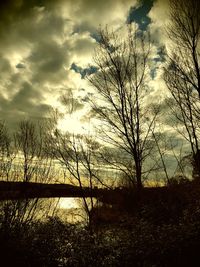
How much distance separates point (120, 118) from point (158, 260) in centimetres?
638

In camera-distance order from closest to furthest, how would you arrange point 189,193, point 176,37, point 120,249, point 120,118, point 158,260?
point 158,260, point 120,249, point 176,37, point 120,118, point 189,193

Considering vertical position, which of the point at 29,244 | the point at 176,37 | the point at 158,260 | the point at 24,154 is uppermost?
the point at 176,37

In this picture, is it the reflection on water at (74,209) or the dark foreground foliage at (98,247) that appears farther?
the reflection on water at (74,209)

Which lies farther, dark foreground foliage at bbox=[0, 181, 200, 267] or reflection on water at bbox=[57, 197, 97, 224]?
reflection on water at bbox=[57, 197, 97, 224]

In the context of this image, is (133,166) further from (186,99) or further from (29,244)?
(29,244)

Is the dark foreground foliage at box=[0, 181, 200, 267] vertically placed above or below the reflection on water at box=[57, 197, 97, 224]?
below

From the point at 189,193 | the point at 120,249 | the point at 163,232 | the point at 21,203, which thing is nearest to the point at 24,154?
the point at 21,203

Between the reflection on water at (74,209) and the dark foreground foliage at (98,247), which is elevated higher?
the reflection on water at (74,209)

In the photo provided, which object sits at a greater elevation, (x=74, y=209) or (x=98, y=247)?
(x=74, y=209)

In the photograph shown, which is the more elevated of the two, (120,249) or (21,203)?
(21,203)

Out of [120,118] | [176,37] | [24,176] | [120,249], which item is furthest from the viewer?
[120,118]

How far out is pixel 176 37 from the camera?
10.7 metres

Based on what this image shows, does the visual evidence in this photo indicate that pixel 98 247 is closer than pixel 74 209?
Yes

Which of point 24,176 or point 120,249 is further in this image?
point 24,176
